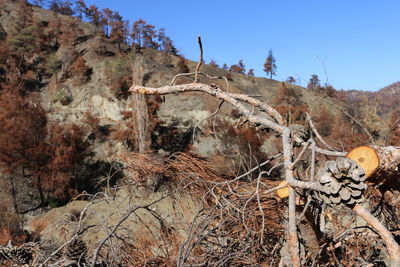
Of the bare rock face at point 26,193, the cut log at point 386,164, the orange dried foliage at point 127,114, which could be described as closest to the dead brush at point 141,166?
the cut log at point 386,164

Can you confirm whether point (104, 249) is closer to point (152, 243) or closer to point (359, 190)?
point (152, 243)

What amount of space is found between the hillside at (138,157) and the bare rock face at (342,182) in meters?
0.38

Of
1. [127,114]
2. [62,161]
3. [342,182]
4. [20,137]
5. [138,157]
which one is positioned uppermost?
[127,114]

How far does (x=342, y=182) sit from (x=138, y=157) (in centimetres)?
139

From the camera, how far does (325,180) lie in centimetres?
128

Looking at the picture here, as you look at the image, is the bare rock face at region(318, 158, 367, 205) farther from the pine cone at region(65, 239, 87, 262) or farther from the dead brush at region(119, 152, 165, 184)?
the pine cone at region(65, 239, 87, 262)

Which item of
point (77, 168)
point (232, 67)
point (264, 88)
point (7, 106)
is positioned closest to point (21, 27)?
point (7, 106)

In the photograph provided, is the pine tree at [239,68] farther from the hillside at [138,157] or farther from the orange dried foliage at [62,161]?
the orange dried foliage at [62,161]

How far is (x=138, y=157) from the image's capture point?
2184 mm

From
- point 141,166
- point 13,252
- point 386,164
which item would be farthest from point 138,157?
point 386,164

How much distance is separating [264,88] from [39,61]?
60.7ft

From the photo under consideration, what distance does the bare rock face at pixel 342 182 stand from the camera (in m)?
1.23

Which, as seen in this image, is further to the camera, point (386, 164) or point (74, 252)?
point (74, 252)

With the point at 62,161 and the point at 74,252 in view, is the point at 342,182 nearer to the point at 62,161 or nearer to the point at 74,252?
the point at 74,252
